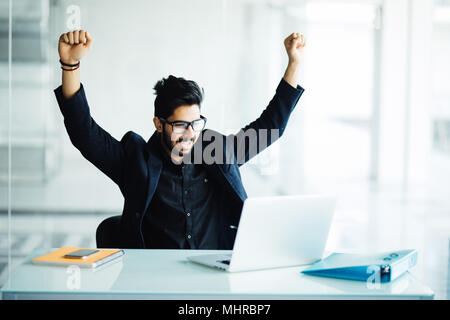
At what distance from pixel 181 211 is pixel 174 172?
0.54 feet

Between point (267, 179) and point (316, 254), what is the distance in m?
3.14

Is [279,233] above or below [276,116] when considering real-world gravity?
below

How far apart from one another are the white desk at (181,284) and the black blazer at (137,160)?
37 centimetres

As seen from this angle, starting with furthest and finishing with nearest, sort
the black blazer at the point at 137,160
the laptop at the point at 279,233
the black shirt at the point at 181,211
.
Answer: the black shirt at the point at 181,211
the black blazer at the point at 137,160
the laptop at the point at 279,233

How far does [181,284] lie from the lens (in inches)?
64.8

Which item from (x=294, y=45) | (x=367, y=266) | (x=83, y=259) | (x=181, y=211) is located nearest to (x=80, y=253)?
(x=83, y=259)

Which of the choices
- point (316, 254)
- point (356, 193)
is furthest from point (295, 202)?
point (356, 193)

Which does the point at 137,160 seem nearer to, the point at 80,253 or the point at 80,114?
the point at 80,114

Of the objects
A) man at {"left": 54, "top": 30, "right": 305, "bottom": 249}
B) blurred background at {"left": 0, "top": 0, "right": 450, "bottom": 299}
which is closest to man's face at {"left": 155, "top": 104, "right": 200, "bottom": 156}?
man at {"left": 54, "top": 30, "right": 305, "bottom": 249}

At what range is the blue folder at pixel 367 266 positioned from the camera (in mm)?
1694

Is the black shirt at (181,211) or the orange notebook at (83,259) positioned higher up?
the black shirt at (181,211)

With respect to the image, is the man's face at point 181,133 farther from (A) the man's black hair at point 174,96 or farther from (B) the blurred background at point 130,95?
(B) the blurred background at point 130,95

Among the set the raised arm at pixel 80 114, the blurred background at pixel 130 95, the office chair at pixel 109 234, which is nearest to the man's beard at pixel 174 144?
the raised arm at pixel 80 114
